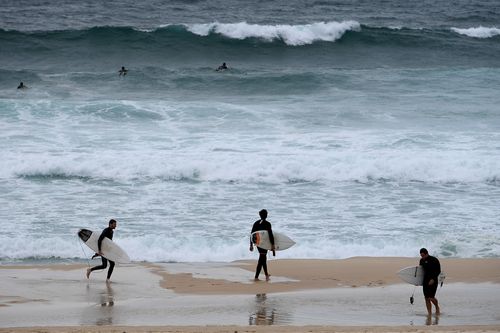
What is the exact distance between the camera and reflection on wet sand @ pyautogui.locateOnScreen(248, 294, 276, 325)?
10961 mm

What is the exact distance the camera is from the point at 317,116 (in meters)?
26.3

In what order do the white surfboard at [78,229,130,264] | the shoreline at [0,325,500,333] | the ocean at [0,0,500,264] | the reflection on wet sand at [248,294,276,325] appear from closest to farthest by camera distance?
1. the shoreline at [0,325,500,333]
2. the reflection on wet sand at [248,294,276,325]
3. the white surfboard at [78,229,130,264]
4. the ocean at [0,0,500,264]

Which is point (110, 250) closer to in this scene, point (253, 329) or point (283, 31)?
point (253, 329)

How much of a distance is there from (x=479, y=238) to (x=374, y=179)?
4.60 m

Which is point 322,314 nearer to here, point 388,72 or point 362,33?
point 388,72

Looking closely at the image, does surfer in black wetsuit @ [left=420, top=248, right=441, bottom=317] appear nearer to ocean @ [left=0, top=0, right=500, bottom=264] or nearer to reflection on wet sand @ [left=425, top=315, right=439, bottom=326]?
reflection on wet sand @ [left=425, top=315, right=439, bottom=326]

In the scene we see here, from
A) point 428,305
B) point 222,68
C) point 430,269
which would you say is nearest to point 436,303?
point 428,305

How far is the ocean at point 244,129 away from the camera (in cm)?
1698

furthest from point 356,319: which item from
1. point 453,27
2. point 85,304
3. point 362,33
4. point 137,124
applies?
point 453,27

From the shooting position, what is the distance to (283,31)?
38500mm

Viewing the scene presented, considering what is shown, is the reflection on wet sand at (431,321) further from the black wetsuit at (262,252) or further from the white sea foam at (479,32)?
the white sea foam at (479,32)

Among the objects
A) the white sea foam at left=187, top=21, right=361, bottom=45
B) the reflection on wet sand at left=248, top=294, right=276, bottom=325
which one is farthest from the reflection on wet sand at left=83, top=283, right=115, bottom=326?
the white sea foam at left=187, top=21, right=361, bottom=45

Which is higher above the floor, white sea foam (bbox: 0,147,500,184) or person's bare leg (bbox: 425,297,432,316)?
white sea foam (bbox: 0,147,500,184)

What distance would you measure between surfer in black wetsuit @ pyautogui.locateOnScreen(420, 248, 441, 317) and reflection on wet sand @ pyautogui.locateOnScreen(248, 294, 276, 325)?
2.00 meters
